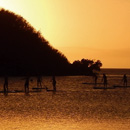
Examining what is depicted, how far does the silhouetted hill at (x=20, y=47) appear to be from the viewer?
559 ft

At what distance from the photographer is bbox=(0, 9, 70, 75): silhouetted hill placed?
559 ft

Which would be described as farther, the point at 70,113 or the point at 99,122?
the point at 70,113


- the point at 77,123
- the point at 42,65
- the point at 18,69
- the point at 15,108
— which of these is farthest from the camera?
the point at 42,65

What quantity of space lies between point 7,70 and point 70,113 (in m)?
131

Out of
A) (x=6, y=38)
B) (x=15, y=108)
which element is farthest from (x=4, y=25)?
(x=15, y=108)

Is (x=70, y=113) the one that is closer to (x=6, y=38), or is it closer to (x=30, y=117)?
(x=30, y=117)

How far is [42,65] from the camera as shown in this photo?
638ft

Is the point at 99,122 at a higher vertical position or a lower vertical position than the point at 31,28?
lower

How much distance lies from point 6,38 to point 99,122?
13579 centimetres

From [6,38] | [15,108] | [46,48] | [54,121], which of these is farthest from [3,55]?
[54,121]

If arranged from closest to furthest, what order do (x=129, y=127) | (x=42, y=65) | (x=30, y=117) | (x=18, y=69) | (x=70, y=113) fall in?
(x=129, y=127)
(x=30, y=117)
(x=70, y=113)
(x=18, y=69)
(x=42, y=65)

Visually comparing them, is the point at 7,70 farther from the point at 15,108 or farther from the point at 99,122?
the point at 99,122

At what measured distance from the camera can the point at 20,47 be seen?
176875 millimetres

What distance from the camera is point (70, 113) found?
45.0 metres
